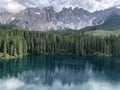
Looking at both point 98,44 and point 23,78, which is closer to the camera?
point 23,78

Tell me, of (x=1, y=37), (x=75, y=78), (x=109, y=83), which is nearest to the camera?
(x=109, y=83)

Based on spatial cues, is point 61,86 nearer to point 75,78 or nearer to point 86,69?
point 75,78

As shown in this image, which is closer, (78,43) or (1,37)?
(1,37)

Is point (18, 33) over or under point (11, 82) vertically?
over

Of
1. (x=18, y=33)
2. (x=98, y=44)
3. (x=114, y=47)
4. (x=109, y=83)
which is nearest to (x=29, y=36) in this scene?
(x=18, y=33)

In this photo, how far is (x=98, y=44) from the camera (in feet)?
653

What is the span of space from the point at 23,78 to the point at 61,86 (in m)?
18.0

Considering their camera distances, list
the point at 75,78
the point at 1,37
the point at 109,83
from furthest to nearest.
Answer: the point at 1,37 < the point at 75,78 < the point at 109,83

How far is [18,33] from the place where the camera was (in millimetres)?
192750

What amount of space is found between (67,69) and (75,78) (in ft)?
73.6

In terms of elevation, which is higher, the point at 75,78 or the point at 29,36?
the point at 29,36

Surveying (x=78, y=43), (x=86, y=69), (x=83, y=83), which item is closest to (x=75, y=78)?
(x=83, y=83)

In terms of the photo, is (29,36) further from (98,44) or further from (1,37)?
(98,44)

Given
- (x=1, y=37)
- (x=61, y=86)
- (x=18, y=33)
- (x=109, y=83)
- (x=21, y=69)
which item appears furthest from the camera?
(x=18, y=33)
